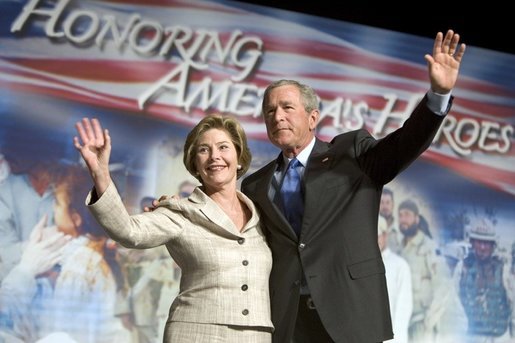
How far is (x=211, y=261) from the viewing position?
2.38m

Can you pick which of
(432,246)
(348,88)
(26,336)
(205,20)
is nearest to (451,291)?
(432,246)

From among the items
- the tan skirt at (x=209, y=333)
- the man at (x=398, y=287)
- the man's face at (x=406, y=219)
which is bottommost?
the tan skirt at (x=209, y=333)

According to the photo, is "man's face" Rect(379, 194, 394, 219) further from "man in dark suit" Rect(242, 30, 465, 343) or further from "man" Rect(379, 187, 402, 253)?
"man in dark suit" Rect(242, 30, 465, 343)

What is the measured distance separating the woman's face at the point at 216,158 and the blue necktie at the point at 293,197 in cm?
20

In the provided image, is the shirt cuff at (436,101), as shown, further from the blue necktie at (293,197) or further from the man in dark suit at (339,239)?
the blue necktie at (293,197)

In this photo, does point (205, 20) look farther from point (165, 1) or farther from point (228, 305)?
point (228, 305)

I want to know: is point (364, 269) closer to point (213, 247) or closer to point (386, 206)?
point (213, 247)

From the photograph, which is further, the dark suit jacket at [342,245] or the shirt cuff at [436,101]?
the dark suit jacket at [342,245]

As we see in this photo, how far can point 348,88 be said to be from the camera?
5160mm

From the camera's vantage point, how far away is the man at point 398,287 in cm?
498

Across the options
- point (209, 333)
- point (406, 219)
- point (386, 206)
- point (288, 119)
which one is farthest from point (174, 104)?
point (209, 333)

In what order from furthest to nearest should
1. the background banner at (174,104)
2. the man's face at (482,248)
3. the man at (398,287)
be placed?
the man's face at (482,248), the man at (398,287), the background banner at (174,104)

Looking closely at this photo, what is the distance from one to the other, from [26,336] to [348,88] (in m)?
2.48

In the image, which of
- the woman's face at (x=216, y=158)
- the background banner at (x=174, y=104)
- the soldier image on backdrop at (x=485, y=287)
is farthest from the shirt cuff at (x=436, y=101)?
the soldier image on backdrop at (x=485, y=287)
